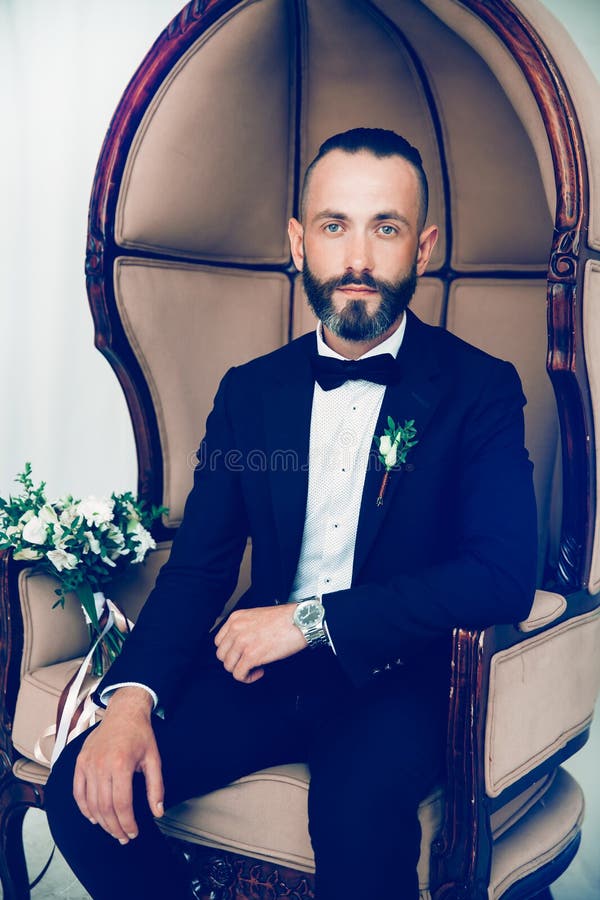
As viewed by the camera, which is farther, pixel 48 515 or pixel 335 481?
pixel 48 515

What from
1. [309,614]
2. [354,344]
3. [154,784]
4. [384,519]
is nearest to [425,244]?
[354,344]

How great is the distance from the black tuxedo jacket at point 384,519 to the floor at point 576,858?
3.53ft

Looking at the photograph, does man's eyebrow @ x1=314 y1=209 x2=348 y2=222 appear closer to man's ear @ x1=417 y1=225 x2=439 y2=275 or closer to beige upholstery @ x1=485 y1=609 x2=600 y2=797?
man's ear @ x1=417 y1=225 x2=439 y2=275

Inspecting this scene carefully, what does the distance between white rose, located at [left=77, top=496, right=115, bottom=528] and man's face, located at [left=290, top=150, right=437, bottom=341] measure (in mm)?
748

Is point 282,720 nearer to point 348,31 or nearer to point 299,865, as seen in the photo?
point 299,865

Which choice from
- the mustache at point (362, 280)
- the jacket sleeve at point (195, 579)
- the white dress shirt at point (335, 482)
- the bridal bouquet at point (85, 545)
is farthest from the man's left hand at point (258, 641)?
the mustache at point (362, 280)

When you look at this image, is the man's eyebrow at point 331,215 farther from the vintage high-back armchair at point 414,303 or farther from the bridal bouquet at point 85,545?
the bridal bouquet at point 85,545

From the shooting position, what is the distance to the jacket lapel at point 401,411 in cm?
197

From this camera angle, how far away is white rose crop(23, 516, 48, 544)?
2250 mm

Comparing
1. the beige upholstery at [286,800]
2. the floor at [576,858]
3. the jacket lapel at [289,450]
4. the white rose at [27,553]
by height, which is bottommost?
the floor at [576,858]

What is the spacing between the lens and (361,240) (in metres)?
2.11

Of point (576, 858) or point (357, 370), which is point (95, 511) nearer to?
point (357, 370)

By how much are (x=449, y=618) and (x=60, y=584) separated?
1082mm

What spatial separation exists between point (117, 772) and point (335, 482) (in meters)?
0.78
